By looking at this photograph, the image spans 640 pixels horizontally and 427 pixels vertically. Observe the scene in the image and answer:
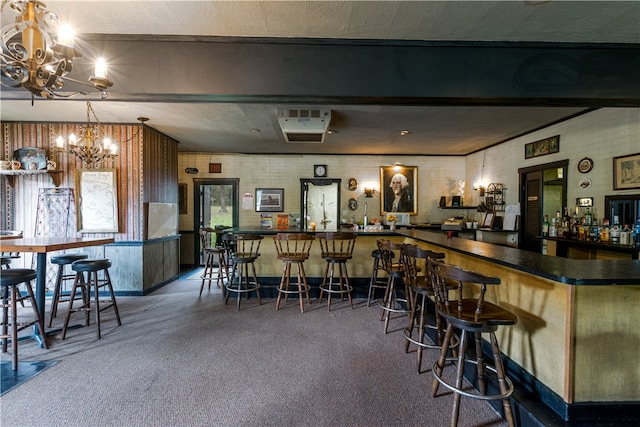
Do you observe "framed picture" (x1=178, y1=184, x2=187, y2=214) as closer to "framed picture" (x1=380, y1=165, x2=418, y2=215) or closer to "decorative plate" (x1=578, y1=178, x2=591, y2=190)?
"framed picture" (x1=380, y1=165, x2=418, y2=215)

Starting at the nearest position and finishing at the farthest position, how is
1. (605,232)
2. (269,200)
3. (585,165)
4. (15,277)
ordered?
(15,277) → (605,232) → (585,165) → (269,200)

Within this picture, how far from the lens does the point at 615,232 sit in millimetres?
3316

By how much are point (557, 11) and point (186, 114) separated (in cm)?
413

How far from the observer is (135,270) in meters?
4.62

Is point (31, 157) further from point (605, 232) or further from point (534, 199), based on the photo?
point (534, 199)

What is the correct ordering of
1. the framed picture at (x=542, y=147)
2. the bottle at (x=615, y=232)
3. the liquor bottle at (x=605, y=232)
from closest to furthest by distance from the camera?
1. the bottle at (x=615, y=232)
2. the liquor bottle at (x=605, y=232)
3. the framed picture at (x=542, y=147)

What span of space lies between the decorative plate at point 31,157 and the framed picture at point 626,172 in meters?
7.68

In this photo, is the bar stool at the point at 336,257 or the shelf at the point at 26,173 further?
the shelf at the point at 26,173

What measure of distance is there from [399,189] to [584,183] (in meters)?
3.53

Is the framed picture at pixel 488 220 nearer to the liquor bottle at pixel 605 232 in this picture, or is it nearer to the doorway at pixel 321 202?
the liquor bottle at pixel 605 232

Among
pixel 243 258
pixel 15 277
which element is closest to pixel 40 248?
pixel 15 277

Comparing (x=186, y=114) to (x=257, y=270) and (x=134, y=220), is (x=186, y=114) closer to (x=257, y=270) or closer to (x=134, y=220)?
(x=134, y=220)

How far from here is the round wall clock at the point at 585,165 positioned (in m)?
3.85

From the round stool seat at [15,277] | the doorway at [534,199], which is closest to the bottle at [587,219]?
the doorway at [534,199]
